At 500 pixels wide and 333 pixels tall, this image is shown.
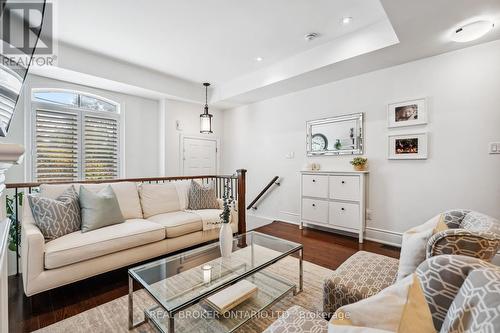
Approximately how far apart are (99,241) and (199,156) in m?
3.31

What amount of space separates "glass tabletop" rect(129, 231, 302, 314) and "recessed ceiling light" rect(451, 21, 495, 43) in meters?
2.61

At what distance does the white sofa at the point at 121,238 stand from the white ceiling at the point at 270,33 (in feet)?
6.10

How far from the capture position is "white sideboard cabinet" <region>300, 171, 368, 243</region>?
3377 mm

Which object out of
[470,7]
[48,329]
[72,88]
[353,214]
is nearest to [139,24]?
[72,88]

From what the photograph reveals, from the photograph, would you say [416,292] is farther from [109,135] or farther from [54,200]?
[109,135]

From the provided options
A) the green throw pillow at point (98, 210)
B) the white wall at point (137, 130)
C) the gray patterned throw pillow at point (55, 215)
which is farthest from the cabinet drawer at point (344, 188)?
the white wall at point (137, 130)

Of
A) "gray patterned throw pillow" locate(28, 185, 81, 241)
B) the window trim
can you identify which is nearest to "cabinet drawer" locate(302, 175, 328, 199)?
"gray patterned throw pillow" locate(28, 185, 81, 241)

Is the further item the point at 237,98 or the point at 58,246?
the point at 237,98

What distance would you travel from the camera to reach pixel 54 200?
89.0 inches

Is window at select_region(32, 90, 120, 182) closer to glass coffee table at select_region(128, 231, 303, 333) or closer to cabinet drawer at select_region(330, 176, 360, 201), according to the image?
glass coffee table at select_region(128, 231, 303, 333)

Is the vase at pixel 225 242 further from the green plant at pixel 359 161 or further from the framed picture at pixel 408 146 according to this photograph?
the framed picture at pixel 408 146

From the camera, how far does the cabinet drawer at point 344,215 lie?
3.40 metres

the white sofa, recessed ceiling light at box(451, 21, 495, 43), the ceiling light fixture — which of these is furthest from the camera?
the ceiling light fixture

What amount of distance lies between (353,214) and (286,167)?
1.54 m
